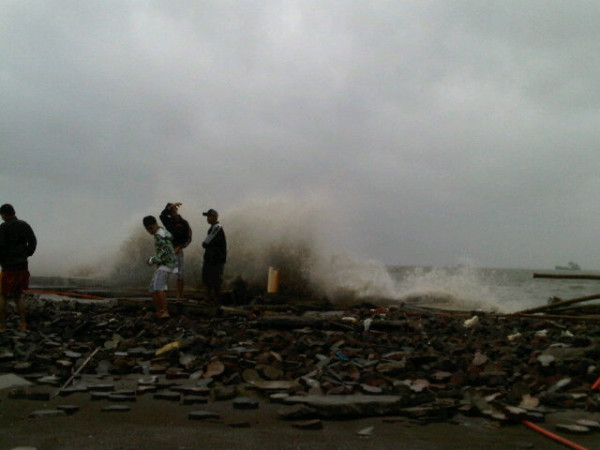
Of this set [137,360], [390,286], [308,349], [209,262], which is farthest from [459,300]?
[137,360]

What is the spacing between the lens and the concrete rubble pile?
3969mm

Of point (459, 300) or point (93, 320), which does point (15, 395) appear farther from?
point (459, 300)

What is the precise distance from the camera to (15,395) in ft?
13.5

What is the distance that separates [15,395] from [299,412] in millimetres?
2396

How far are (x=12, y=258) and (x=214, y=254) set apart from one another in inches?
150

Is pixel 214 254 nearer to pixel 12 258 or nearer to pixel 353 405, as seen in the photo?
pixel 12 258

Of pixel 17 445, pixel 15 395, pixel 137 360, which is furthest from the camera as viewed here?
pixel 137 360

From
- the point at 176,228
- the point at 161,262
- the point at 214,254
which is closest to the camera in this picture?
the point at 161,262

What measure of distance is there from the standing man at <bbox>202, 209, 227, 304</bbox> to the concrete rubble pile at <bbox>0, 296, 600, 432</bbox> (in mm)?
2083

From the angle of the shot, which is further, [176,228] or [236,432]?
[176,228]

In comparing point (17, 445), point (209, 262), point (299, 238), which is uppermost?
point (299, 238)

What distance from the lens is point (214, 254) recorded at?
1031 cm

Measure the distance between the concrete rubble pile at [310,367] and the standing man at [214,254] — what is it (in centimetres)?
208

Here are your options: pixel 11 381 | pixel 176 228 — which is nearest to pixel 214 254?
pixel 176 228
